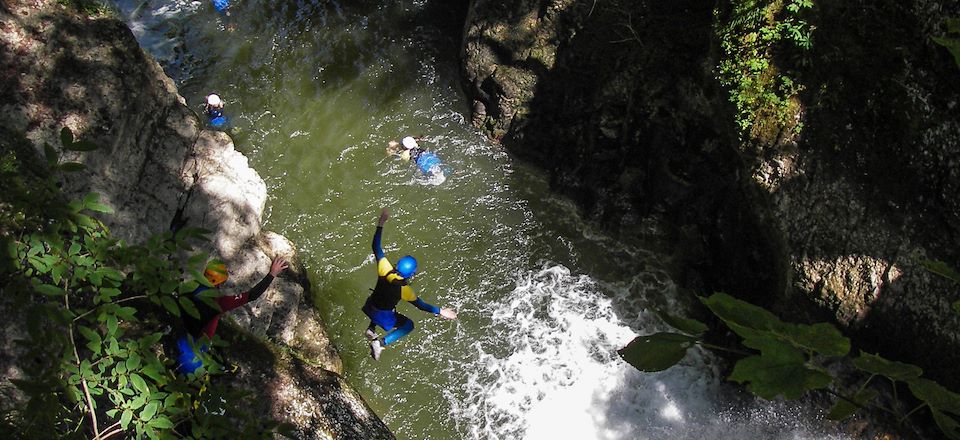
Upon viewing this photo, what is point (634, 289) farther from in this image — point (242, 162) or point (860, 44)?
point (242, 162)

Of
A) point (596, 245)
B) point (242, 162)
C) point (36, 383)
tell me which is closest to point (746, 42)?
point (596, 245)

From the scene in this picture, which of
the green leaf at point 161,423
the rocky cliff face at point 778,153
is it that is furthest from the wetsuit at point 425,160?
the green leaf at point 161,423

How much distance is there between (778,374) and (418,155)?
28.7ft

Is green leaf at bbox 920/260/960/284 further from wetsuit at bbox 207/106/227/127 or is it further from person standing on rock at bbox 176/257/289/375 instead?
wetsuit at bbox 207/106/227/127

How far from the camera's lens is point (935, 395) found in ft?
4.65

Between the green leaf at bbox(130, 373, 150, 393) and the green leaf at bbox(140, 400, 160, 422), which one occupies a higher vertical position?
the green leaf at bbox(130, 373, 150, 393)

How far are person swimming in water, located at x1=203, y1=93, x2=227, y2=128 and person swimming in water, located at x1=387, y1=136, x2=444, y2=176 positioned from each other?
2.82m

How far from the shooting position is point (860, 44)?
21.3ft

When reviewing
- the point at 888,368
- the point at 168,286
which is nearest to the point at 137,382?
the point at 168,286

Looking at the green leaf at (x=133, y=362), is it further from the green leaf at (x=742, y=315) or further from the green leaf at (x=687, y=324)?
the green leaf at (x=742, y=315)

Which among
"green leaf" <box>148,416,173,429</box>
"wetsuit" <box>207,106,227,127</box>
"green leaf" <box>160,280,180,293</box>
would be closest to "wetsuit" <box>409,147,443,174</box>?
"wetsuit" <box>207,106,227,127</box>

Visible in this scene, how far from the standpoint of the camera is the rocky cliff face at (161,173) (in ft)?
20.9

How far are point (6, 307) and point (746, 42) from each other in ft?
25.6

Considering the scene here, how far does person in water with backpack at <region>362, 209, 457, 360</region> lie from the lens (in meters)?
7.17
